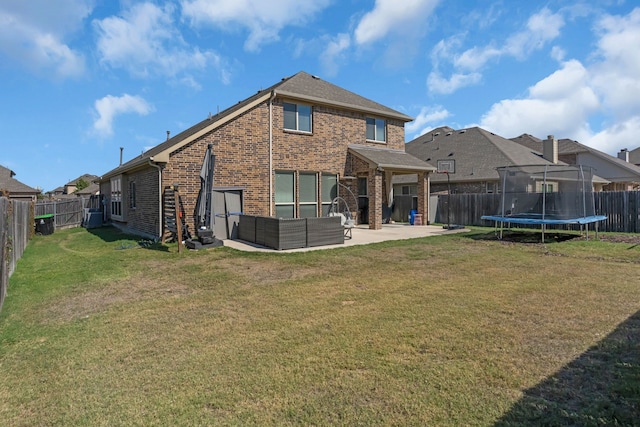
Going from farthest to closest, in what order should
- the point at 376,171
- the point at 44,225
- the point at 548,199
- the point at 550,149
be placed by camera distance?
the point at 550,149
the point at 44,225
the point at 376,171
the point at 548,199

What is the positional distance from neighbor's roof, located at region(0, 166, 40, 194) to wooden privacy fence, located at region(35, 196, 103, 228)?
23.9 feet

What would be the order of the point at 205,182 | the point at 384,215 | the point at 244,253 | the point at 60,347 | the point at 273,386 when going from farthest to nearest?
the point at 384,215, the point at 205,182, the point at 244,253, the point at 60,347, the point at 273,386

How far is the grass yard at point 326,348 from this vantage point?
8.63 feet

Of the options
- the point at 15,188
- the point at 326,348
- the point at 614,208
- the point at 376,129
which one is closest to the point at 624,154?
the point at 614,208

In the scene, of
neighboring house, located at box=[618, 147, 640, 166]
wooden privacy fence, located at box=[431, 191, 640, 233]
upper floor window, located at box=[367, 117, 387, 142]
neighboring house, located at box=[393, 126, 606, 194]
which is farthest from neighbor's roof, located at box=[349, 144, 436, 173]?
neighboring house, located at box=[618, 147, 640, 166]

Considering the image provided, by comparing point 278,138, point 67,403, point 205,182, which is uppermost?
point 278,138

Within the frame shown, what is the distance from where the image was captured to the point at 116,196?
1955cm

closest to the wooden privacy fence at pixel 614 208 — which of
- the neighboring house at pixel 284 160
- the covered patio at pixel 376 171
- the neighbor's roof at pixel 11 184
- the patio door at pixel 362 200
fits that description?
the covered patio at pixel 376 171

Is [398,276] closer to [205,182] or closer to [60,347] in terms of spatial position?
[60,347]

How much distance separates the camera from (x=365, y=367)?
A: 3.25 meters

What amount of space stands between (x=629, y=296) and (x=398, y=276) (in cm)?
345

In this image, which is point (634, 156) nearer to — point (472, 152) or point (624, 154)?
point (624, 154)

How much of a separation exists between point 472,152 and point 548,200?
1045 centimetres

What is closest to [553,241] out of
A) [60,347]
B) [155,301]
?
[155,301]
